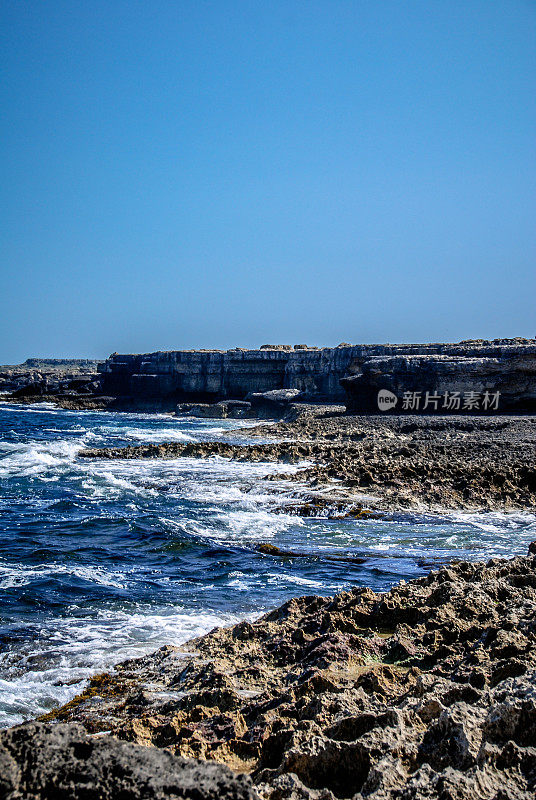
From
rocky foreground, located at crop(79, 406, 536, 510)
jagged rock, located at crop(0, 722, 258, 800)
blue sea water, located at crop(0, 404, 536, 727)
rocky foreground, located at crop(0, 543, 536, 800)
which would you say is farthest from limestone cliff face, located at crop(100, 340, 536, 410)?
jagged rock, located at crop(0, 722, 258, 800)

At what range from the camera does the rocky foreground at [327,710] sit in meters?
2.39

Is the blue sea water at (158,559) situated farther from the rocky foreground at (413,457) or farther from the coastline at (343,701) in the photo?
the rocky foreground at (413,457)

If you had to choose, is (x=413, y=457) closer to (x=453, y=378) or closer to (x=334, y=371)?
(x=453, y=378)

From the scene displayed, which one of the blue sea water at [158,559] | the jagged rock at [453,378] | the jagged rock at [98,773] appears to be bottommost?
the blue sea water at [158,559]

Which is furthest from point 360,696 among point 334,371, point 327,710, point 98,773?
point 334,371

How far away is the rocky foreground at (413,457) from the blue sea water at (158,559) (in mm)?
1387

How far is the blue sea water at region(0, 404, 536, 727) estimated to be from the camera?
660cm

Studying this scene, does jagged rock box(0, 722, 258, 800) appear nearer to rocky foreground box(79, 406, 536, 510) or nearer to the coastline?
the coastline

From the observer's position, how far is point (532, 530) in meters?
11.8

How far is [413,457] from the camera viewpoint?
20.0 meters

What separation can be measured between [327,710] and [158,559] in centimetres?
725

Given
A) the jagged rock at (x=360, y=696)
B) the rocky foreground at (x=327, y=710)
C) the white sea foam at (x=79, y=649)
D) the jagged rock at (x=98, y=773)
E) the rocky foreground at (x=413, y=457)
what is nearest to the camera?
the jagged rock at (x=98, y=773)

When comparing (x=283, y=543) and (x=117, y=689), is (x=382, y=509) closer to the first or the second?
(x=283, y=543)

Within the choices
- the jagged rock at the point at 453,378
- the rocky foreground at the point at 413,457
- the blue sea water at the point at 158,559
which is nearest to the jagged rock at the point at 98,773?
the blue sea water at the point at 158,559
